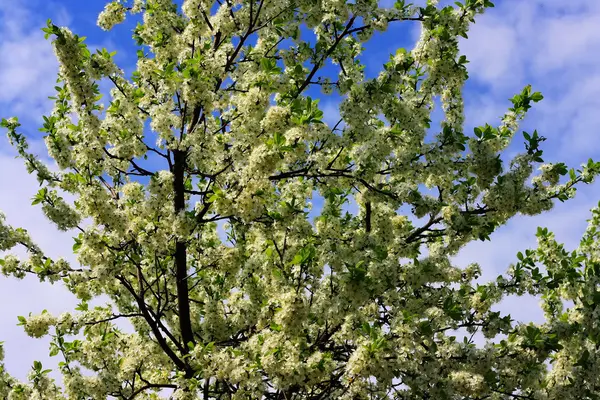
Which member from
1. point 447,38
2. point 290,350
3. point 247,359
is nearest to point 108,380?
point 247,359

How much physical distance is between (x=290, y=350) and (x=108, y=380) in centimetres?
375

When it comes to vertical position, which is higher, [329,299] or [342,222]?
[342,222]

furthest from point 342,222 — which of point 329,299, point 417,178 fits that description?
point 329,299

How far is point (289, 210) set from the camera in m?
9.85

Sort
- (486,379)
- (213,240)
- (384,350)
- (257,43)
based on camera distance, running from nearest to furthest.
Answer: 1. (384,350)
2. (486,379)
3. (257,43)
4. (213,240)

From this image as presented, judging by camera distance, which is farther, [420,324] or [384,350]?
[420,324]

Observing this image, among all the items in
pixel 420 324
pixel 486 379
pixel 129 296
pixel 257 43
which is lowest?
pixel 486 379

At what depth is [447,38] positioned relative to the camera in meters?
10.2

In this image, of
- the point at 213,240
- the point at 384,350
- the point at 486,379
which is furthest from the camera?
the point at 213,240

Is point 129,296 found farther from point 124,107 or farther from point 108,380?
point 124,107

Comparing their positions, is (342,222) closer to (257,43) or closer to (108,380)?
(257,43)

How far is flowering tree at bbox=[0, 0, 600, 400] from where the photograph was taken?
9219 mm

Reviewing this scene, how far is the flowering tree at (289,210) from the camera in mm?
9219

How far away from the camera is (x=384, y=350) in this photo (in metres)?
7.97
